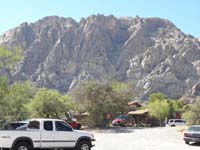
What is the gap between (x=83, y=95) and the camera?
62.2 metres

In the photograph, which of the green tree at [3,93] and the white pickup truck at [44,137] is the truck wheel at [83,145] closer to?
the white pickup truck at [44,137]

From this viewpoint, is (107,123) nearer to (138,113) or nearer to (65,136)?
(138,113)

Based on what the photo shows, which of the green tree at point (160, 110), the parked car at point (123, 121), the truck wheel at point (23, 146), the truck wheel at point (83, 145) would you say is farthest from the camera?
the green tree at point (160, 110)

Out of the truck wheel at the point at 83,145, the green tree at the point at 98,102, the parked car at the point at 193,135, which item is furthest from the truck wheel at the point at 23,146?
the green tree at the point at 98,102

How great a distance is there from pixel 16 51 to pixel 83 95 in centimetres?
2916

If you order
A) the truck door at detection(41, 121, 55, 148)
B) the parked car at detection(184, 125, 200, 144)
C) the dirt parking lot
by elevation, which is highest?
the truck door at detection(41, 121, 55, 148)

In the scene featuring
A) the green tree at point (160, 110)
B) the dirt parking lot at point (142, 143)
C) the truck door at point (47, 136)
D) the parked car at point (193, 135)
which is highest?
the green tree at point (160, 110)

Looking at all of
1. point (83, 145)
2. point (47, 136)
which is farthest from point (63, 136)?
point (83, 145)

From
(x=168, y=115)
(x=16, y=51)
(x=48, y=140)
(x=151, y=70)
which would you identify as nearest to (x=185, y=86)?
(x=151, y=70)

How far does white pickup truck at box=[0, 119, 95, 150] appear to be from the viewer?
66.0 feet

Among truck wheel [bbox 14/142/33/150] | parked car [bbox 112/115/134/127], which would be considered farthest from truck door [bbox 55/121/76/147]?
parked car [bbox 112/115/134/127]

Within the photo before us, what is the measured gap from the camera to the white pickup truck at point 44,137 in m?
20.1

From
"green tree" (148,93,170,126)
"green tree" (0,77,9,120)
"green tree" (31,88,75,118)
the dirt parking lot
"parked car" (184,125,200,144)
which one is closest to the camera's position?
the dirt parking lot

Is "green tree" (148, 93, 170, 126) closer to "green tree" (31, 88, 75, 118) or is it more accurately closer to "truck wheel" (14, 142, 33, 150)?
"green tree" (31, 88, 75, 118)
